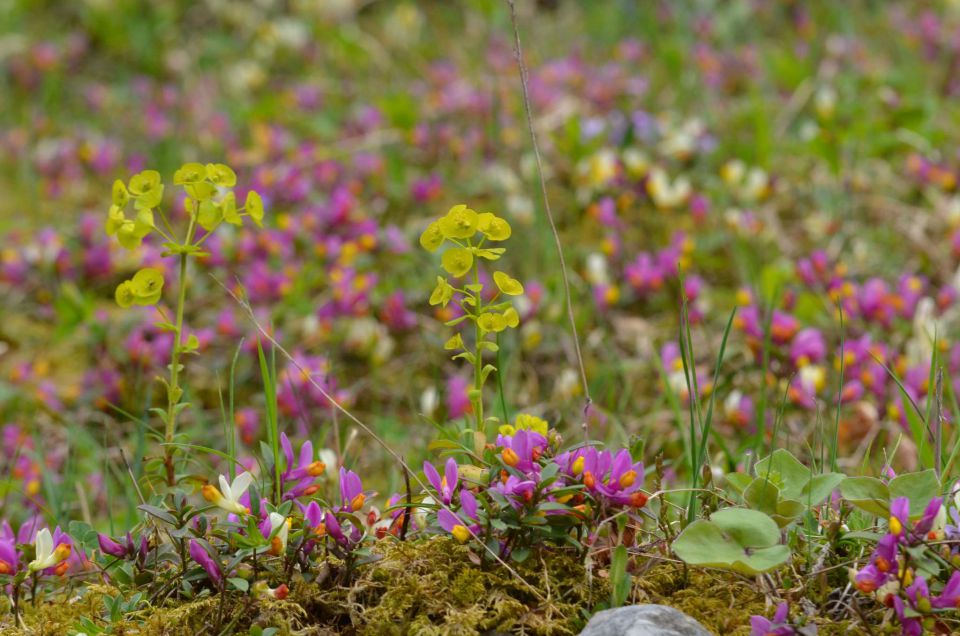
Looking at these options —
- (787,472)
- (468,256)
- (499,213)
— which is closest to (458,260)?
(468,256)

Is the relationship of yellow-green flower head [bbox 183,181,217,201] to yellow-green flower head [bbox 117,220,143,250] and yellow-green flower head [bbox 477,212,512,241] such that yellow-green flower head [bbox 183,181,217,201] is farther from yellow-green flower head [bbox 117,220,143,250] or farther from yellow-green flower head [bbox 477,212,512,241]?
yellow-green flower head [bbox 477,212,512,241]

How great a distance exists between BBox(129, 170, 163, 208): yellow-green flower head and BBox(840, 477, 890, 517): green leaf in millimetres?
1124

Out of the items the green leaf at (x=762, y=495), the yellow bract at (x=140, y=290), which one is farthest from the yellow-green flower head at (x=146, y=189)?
the green leaf at (x=762, y=495)

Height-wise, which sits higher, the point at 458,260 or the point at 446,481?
the point at 458,260

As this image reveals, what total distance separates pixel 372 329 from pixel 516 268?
593 mm

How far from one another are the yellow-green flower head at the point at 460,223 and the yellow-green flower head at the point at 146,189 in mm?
464

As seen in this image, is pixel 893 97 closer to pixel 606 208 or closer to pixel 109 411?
pixel 606 208

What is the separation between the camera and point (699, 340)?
304cm

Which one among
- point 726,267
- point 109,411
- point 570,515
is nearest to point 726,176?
point 726,267

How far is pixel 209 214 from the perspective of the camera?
1.56 meters

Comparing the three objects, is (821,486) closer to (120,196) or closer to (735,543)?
(735,543)

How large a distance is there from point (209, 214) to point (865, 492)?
1.08 m

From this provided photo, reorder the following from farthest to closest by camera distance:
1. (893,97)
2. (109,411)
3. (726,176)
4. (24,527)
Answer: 1. (893,97)
2. (726,176)
3. (109,411)
4. (24,527)

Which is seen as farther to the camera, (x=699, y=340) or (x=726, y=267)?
(x=726, y=267)
